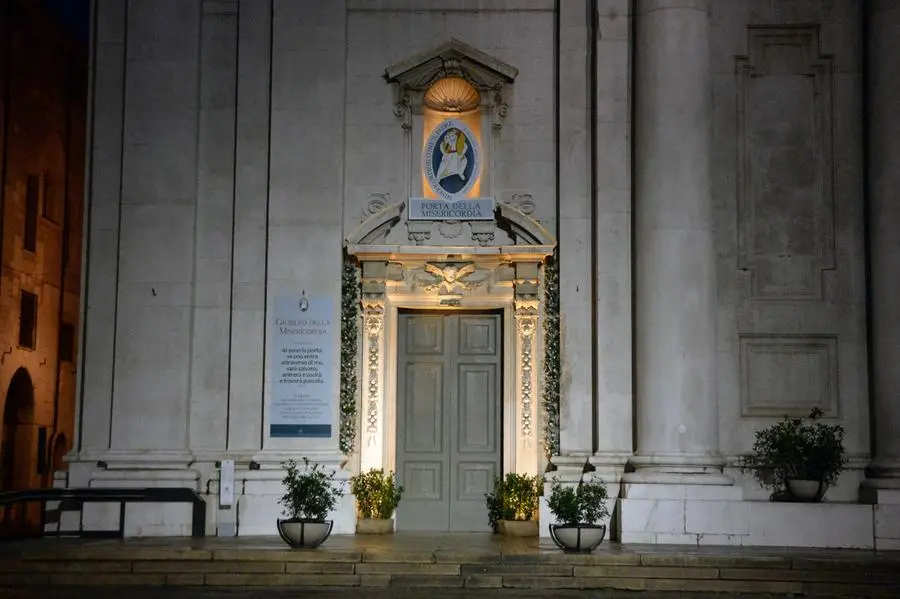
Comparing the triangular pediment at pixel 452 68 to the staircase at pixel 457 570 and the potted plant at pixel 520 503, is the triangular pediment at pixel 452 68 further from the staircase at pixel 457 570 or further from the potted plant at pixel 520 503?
the staircase at pixel 457 570

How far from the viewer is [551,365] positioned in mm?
20516

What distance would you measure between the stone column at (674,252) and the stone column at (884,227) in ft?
7.96

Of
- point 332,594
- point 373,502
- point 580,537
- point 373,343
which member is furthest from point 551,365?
point 332,594

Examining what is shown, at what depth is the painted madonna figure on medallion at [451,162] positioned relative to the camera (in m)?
21.0

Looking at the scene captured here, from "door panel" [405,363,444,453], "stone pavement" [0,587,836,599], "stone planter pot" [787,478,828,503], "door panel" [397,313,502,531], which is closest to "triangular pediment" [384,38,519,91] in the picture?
"door panel" [397,313,502,531]

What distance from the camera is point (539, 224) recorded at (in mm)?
20719

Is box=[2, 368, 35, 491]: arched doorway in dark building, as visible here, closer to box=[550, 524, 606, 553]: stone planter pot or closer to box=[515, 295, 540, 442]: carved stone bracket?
box=[515, 295, 540, 442]: carved stone bracket

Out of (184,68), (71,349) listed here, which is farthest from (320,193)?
(71,349)

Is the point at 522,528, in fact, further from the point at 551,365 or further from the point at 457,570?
the point at 457,570

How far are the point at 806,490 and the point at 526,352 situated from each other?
4575 mm

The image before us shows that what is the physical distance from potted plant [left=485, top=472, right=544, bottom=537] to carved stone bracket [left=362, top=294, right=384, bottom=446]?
224 centimetres

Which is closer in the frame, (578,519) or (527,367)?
(578,519)

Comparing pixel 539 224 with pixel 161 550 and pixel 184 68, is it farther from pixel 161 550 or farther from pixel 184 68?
pixel 161 550

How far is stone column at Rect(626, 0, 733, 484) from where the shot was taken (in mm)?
19531
